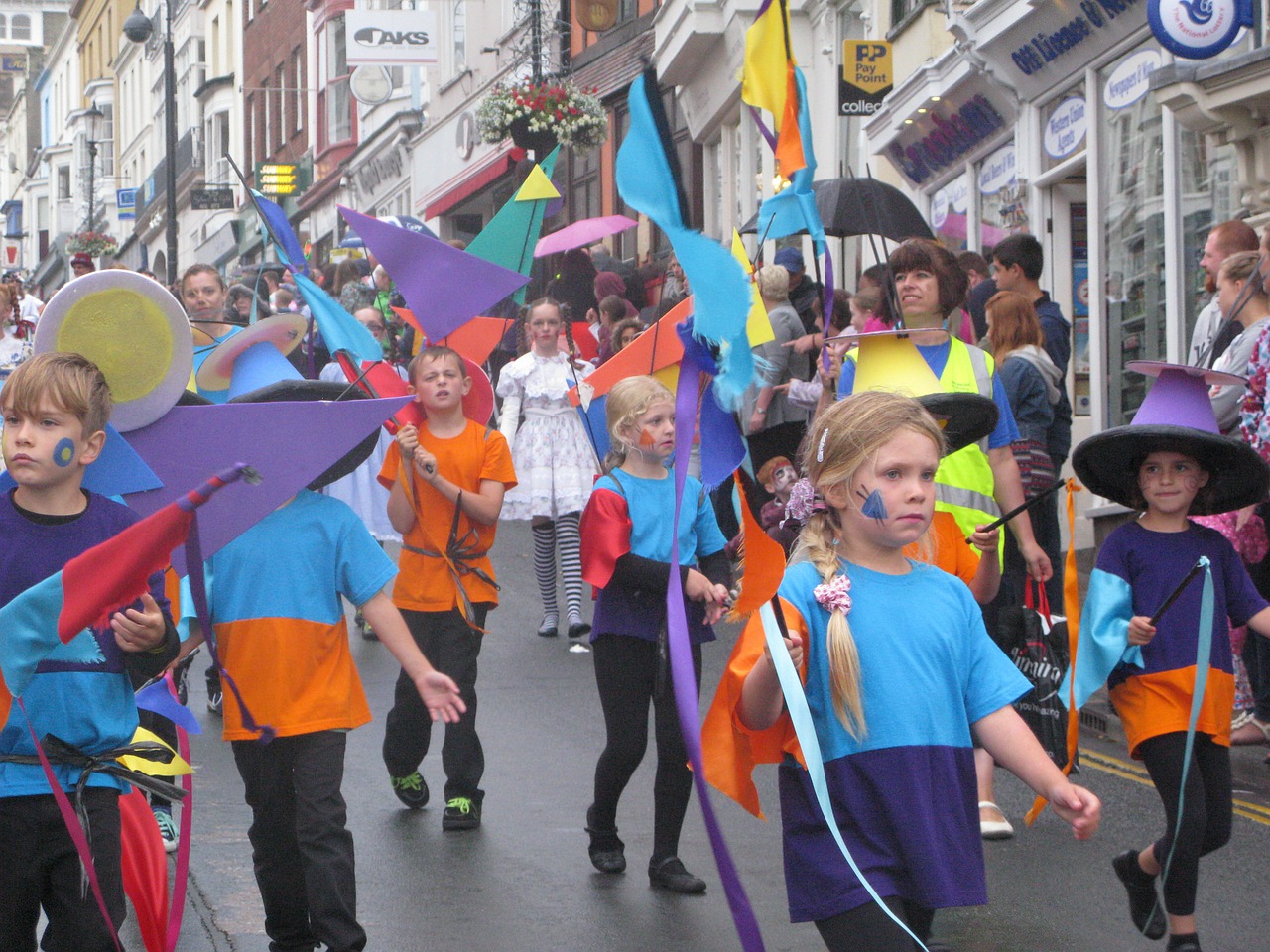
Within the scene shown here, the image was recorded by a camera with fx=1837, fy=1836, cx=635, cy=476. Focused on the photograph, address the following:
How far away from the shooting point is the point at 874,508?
12.1ft

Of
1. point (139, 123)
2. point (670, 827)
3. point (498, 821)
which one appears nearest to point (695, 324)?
point (670, 827)

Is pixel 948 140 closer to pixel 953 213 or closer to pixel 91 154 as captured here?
pixel 953 213

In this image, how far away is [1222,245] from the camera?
339 inches

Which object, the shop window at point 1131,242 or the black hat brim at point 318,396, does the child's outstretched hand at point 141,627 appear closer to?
the black hat brim at point 318,396

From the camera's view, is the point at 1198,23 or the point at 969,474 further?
the point at 1198,23

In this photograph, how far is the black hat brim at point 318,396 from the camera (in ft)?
16.6

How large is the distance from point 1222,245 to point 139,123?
65387 mm

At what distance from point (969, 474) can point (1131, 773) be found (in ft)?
7.06

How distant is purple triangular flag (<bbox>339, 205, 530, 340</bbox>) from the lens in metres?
6.11

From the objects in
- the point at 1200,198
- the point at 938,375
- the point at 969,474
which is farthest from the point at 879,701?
the point at 1200,198

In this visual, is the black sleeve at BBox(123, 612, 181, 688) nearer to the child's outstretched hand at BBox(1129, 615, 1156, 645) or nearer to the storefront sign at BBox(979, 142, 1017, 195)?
the child's outstretched hand at BBox(1129, 615, 1156, 645)

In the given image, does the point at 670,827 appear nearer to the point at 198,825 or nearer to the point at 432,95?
the point at 198,825

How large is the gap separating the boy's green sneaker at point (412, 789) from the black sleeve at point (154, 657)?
2983 millimetres

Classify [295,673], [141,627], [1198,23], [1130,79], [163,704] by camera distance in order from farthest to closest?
1. [1130,79]
2. [1198,23]
3. [295,673]
4. [163,704]
5. [141,627]
